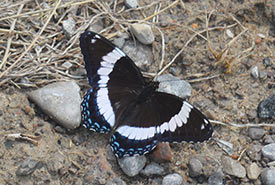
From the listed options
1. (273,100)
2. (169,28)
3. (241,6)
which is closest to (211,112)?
(273,100)

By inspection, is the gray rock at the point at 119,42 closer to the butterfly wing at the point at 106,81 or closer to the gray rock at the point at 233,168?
the butterfly wing at the point at 106,81

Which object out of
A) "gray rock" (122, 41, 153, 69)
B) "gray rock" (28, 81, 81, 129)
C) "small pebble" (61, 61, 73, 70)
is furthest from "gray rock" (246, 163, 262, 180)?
"small pebble" (61, 61, 73, 70)

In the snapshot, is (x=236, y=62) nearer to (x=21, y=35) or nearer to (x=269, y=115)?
(x=269, y=115)

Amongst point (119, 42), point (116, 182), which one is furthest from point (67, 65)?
point (116, 182)

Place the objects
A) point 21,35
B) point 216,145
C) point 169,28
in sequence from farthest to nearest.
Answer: point 169,28 < point 21,35 < point 216,145

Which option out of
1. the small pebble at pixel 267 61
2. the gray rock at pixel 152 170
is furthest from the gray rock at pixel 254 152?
the small pebble at pixel 267 61

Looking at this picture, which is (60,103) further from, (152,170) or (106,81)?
(152,170)
